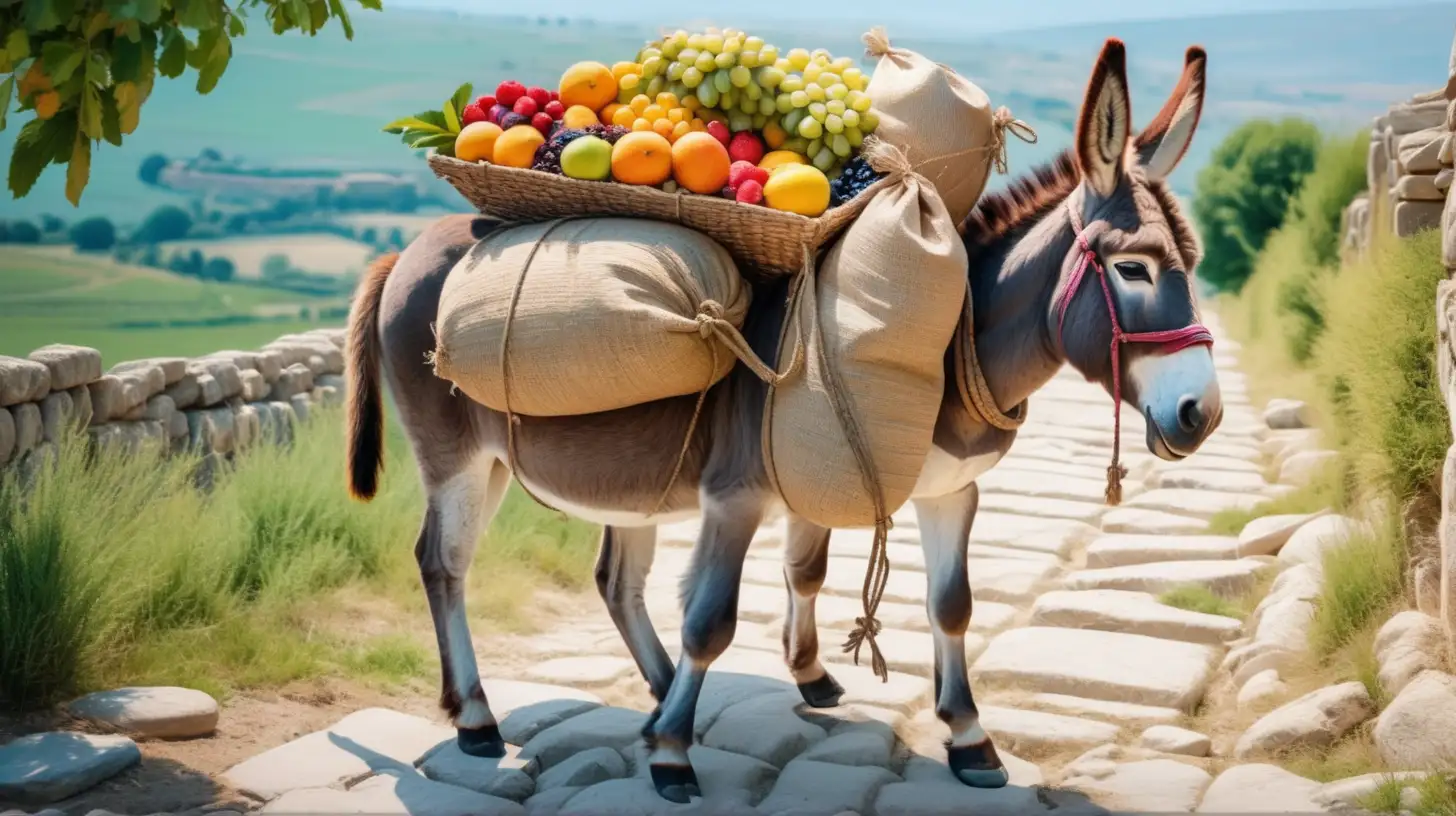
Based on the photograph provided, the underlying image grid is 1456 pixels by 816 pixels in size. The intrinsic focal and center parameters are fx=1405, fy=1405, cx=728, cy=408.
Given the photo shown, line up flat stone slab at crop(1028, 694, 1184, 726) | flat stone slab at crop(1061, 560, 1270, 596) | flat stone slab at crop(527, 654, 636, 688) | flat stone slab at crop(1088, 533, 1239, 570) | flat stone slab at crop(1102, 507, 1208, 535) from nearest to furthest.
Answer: flat stone slab at crop(1028, 694, 1184, 726), flat stone slab at crop(527, 654, 636, 688), flat stone slab at crop(1061, 560, 1270, 596), flat stone slab at crop(1088, 533, 1239, 570), flat stone slab at crop(1102, 507, 1208, 535)

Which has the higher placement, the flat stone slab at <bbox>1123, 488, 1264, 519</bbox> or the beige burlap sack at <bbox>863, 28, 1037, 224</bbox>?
the beige burlap sack at <bbox>863, 28, 1037, 224</bbox>

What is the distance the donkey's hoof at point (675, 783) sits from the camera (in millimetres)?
3992

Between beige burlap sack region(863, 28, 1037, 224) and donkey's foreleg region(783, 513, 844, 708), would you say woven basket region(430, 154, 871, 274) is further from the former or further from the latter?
donkey's foreleg region(783, 513, 844, 708)

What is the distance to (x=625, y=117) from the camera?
4129mm

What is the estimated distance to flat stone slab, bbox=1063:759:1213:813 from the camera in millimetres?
3975

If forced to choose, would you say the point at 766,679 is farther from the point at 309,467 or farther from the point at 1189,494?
the point at 1189,494

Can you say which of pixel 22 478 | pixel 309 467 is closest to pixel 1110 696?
pixel 309 467

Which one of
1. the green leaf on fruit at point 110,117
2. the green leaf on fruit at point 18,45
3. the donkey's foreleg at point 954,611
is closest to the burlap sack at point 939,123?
the donkey's foreleg at point 954,611

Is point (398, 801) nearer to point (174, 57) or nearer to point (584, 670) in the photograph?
point (584, 670)

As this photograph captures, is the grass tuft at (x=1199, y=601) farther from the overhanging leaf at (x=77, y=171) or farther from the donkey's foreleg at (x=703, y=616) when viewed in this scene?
the overhanging leaf at (x=77, y=171)

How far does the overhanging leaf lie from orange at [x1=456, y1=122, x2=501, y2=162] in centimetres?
103

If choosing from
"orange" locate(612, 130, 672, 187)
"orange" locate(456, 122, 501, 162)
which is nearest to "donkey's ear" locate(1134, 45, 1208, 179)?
"orange" locate(612, 130, 672, 187)

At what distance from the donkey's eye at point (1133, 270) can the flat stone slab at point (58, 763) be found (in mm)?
3171

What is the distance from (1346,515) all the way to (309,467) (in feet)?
15.2
